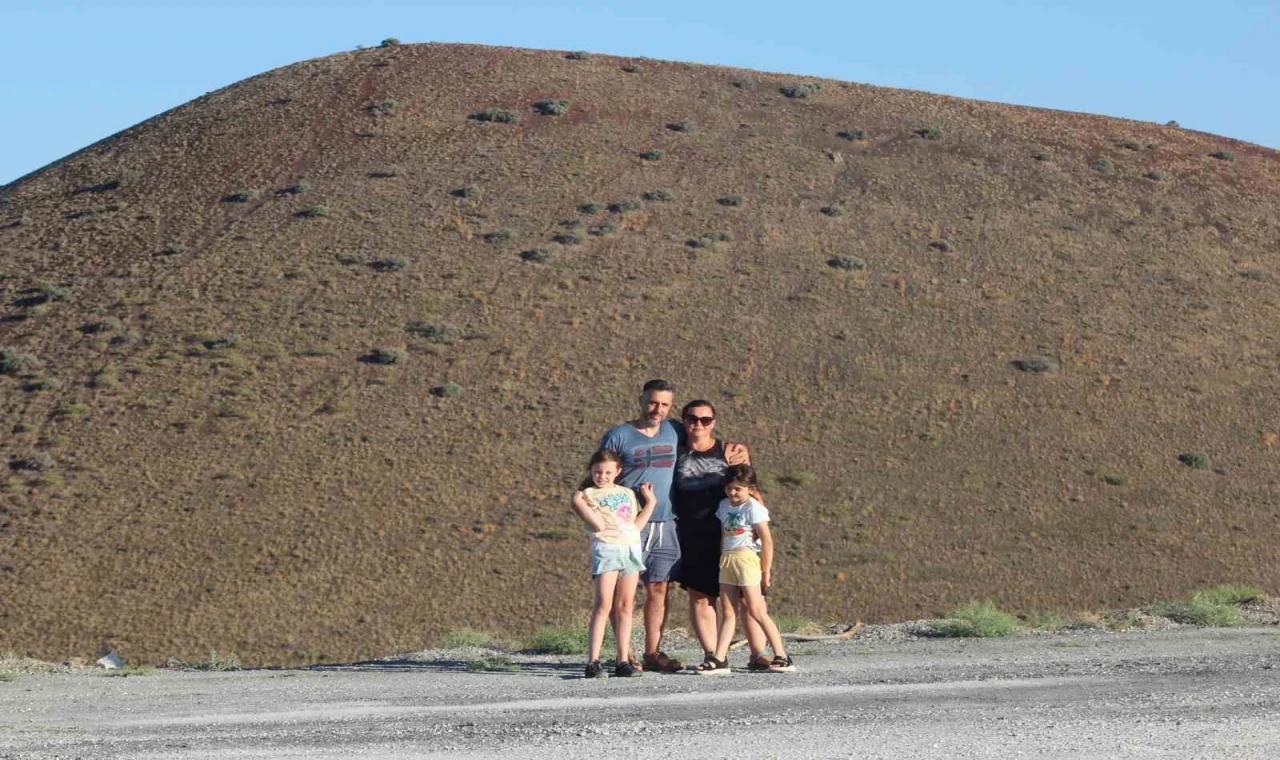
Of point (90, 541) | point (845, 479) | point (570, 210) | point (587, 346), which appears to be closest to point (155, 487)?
point (90, 541)

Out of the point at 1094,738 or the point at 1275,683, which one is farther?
the point at 1275,683

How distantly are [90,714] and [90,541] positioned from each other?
22655 mm

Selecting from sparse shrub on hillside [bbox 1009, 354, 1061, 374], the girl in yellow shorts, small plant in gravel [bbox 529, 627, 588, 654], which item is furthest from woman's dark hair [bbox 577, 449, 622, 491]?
sparse shrub on hillside [bbox 1009, 354, 1061, 374]

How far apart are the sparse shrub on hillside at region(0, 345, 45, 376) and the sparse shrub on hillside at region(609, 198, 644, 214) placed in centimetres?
1743

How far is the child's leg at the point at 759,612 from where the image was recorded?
9.70m

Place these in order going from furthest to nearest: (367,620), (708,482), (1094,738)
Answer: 1. (367,620)
2. (708,482)
3. (1094,738)

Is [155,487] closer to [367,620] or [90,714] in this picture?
[367,620]

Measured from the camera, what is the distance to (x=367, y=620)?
87.4ft

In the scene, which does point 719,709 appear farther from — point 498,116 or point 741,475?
point 498,116

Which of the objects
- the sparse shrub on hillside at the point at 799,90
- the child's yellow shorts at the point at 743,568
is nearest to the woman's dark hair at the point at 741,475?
the child's yellow shorts at the point at 743,568

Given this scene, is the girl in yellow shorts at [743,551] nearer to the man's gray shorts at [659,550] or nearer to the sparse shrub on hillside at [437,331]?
the man's gray shorts at [659,550]

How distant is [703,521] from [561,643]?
11.6 ft

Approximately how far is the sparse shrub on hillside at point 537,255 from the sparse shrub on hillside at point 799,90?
57.0 ft

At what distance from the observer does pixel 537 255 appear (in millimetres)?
42750
